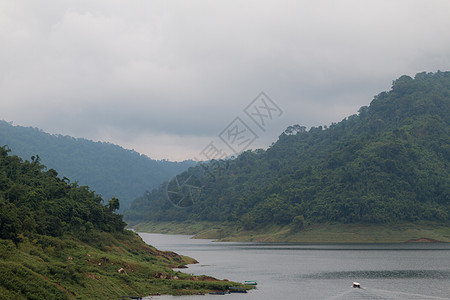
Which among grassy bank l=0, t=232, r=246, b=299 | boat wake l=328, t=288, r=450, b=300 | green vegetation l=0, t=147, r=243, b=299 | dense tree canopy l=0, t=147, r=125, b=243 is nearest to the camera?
grassy bank l=0, t=232, r=246, b=299

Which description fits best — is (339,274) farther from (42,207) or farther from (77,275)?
(42,207)

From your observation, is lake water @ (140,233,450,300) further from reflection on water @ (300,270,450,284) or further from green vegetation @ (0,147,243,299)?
green vegetation @ (0,147,243,299)

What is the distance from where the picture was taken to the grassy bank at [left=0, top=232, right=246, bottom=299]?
48312mm

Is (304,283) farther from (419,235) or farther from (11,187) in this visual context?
(419,235)

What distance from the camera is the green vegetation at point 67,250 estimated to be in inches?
2087

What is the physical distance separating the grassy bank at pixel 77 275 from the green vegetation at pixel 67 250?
4.0 inches

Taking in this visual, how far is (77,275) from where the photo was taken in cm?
5712

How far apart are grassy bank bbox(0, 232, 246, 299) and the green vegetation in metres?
0.10

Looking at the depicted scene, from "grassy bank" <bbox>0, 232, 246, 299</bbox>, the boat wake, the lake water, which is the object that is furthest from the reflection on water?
"grassy bank" <bbox>0, 232, 246, 299</bbox>

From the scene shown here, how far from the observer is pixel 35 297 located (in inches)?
1842

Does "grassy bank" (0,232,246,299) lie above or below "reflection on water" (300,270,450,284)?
above

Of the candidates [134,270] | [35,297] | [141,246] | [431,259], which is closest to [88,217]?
[141,246]

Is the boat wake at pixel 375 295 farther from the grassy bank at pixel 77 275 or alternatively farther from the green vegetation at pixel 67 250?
the green vegetation at pixel 67 250

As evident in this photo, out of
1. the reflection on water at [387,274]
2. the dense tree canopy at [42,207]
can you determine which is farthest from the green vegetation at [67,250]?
the reflection on water at [387,274]
